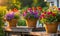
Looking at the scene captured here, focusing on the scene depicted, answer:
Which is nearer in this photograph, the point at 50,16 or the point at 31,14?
the point at 50,16

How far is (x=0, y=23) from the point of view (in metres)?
2.94

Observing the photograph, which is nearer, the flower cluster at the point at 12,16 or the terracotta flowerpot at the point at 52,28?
the terracotta flowerpot at the point at 52,28

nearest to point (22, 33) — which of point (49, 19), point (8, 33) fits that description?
point (8, 33)

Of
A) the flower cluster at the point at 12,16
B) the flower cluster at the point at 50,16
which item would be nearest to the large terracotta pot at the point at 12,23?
the flower cluster at the point at 12,16

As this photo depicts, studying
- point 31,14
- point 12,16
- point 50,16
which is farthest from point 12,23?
point 50,16

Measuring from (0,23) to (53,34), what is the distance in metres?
0.99

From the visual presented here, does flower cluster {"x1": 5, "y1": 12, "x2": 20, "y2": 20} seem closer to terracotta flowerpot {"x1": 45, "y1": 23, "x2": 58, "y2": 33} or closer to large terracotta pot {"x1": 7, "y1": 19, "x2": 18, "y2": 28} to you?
large terracotta pot {"x1": 7, "y1": 19, "x2": 18, "y2": 28}

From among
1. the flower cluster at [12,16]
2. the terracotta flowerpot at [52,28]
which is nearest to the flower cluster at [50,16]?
the terracotta flowerpot at [52,28]

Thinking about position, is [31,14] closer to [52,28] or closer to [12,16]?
[12,16]

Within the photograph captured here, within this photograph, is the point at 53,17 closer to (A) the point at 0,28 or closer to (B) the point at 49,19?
(B) the point at 49,19

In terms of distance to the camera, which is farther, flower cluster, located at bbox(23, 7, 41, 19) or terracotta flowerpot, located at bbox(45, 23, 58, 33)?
flower cluster, located at bbox(23, 7, 41, 19)

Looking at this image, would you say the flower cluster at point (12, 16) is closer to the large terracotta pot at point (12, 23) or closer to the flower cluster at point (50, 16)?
the large terracotta pot at point (12, 23)

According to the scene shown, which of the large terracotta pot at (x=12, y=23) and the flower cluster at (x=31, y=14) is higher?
the flower cluster at (x=31, y=14)

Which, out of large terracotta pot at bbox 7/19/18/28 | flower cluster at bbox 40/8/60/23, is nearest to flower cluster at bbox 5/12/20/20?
large terracotta pot at bbox 7/19/18/28
